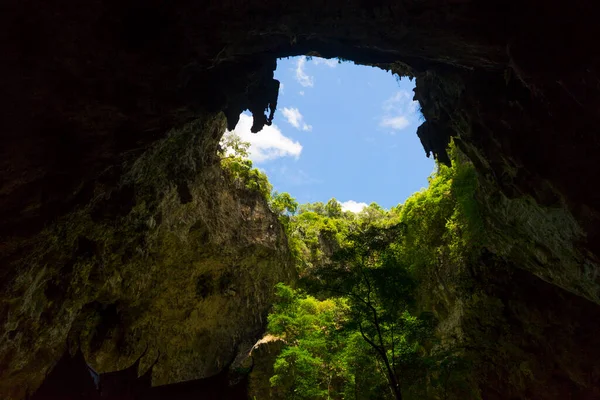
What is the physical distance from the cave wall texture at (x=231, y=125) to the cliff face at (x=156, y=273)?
0.36 feet

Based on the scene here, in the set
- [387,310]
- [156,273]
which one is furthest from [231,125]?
[156,273]

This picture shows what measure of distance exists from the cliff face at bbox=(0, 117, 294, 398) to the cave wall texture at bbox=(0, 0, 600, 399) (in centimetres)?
11

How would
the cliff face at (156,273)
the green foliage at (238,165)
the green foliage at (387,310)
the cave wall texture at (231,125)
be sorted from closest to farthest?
the cave wall texture at (231,125), the green foliage at (387,310), the cliff face at (156,273), the green foliage at (238,165)

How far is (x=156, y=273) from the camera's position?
1812cm

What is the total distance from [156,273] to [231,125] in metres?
9.89

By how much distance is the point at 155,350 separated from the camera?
1930 centimetres

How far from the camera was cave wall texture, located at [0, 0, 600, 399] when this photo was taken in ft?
25.0

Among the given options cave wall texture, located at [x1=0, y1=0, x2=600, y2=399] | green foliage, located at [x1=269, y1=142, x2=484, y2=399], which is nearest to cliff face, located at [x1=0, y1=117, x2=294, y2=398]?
cave wall texture, located at [x1=0, y1=0, x2=600, y2=399]

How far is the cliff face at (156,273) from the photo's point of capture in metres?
12.3

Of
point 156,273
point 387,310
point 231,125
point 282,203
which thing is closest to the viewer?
point 387,310

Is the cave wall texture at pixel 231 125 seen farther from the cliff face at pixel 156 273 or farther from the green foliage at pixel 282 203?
the green foliage at pixel 282 203

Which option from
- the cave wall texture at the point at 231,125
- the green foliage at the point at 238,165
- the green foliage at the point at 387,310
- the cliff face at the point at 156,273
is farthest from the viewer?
the green foliage at the point at 238,165

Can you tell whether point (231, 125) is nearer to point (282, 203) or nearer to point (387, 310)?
point (387, 310)

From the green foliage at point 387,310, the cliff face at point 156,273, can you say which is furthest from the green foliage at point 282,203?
the green foliage at point 387,310
